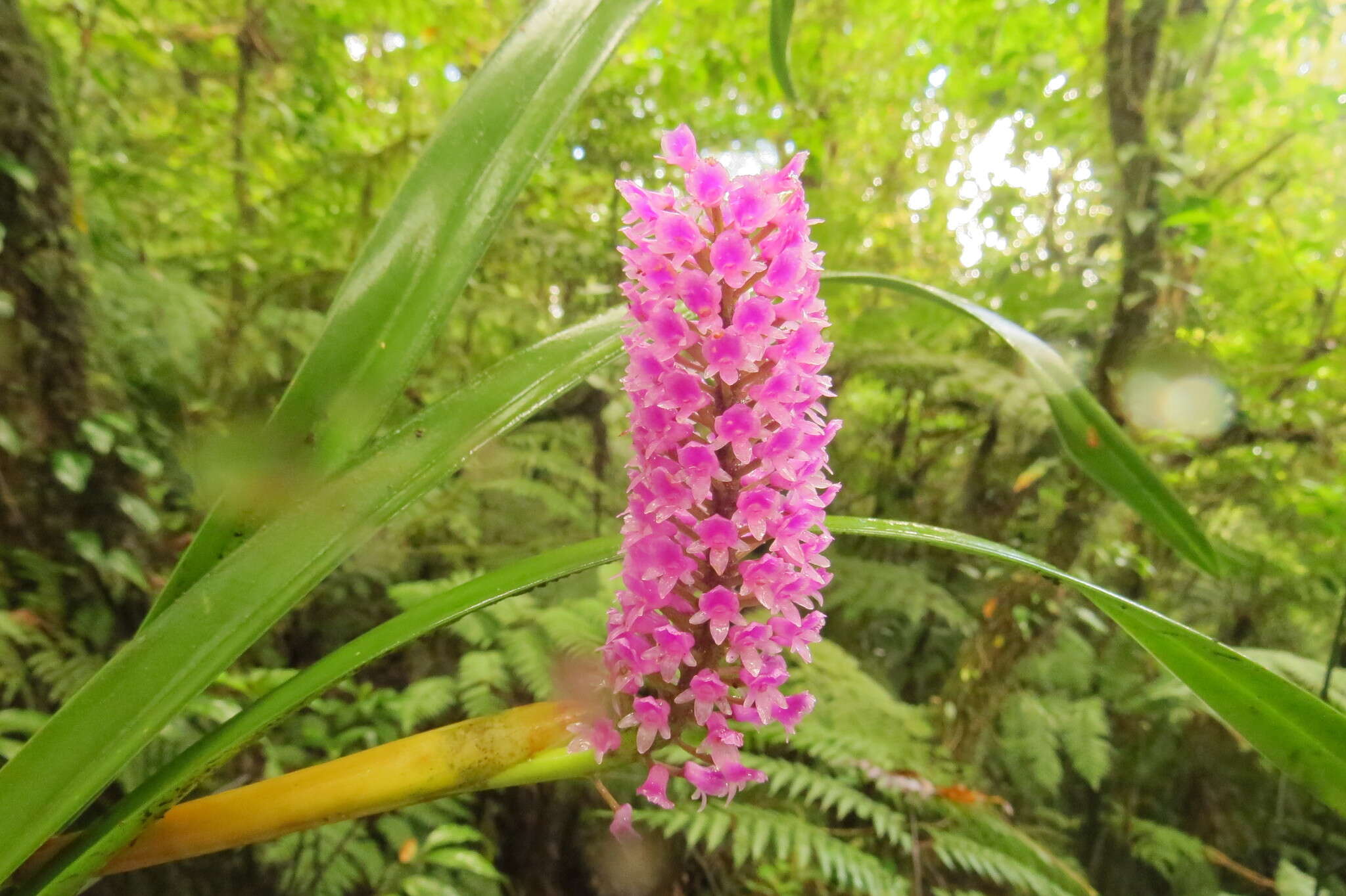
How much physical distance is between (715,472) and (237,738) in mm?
367

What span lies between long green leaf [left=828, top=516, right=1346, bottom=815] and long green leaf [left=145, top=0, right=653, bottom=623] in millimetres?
522

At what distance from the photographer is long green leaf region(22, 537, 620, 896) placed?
445 millimetres

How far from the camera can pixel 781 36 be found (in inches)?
32.2

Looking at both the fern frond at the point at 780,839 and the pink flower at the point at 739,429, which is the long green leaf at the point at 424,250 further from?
the fern frond at the point at 780,839

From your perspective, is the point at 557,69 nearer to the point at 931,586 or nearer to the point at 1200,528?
the point at 1200,528

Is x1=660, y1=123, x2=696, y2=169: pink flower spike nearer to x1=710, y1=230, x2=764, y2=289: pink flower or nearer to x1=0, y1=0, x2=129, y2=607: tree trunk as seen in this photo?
x1=710, y1=230, x2=764, y2=289: pink flower

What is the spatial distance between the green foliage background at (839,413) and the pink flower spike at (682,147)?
774mm

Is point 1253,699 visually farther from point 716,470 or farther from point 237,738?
point 237,738

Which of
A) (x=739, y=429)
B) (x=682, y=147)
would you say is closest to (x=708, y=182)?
(x=682, y=147)

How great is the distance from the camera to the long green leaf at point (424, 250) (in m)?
0.50

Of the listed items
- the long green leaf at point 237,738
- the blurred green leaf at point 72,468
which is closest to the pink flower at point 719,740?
the long green leaf at point 237,738

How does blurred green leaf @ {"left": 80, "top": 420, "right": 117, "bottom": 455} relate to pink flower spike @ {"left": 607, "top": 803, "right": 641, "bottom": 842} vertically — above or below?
above

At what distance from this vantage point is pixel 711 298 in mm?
538

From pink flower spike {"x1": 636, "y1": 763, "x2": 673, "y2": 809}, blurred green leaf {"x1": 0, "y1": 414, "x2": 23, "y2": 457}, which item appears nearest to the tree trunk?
blurred green leaf {"x1": 0, "y1": 414, "x2": 23, "y2": 457}
